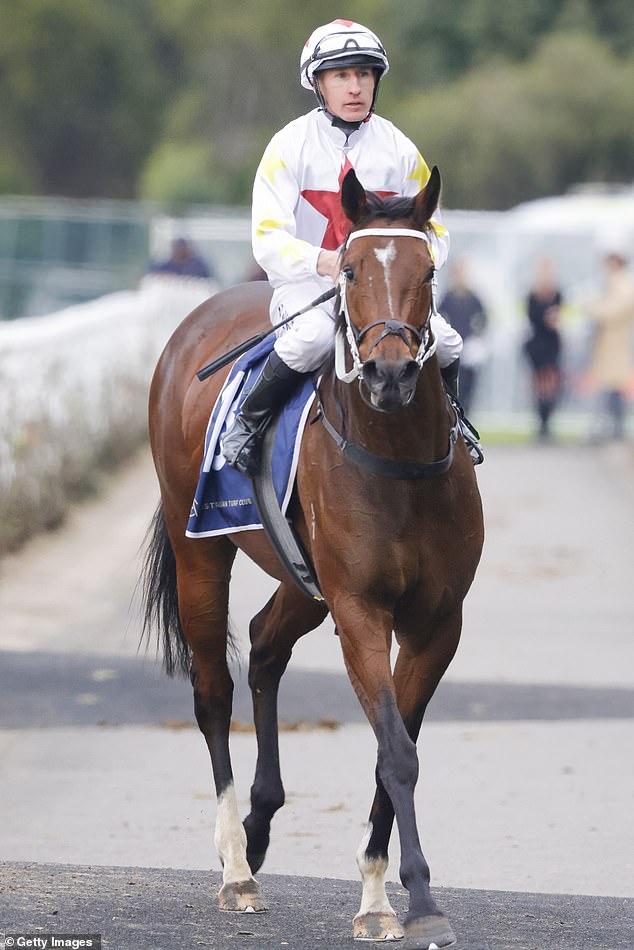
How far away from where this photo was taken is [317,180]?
19.8 feet

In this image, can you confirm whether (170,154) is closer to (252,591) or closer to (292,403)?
(252,591)

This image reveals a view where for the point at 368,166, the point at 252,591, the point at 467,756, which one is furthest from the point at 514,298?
the point at 368,166

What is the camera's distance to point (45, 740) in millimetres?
8578

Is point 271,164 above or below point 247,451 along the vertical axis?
above

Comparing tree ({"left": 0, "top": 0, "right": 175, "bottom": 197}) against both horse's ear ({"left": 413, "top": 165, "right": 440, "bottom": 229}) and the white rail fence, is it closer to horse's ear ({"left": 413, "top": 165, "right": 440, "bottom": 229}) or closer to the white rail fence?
the white rail fence

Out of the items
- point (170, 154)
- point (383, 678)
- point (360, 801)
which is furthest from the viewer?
point (170, 154)

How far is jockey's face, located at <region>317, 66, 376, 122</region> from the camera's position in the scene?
5.97m

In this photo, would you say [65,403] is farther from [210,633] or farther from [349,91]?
[349,91]

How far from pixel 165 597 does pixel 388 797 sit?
72.7 inches

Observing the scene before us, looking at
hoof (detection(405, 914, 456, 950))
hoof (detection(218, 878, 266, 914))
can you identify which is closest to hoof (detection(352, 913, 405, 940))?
hoof (detection(405, 914, 456, 950))

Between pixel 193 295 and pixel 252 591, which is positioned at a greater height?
pixel 193 295

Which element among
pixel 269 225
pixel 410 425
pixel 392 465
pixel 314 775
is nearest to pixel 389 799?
pixel 392 465

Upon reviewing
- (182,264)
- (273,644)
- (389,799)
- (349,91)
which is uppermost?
(182,264)

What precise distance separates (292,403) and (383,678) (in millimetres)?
1129
